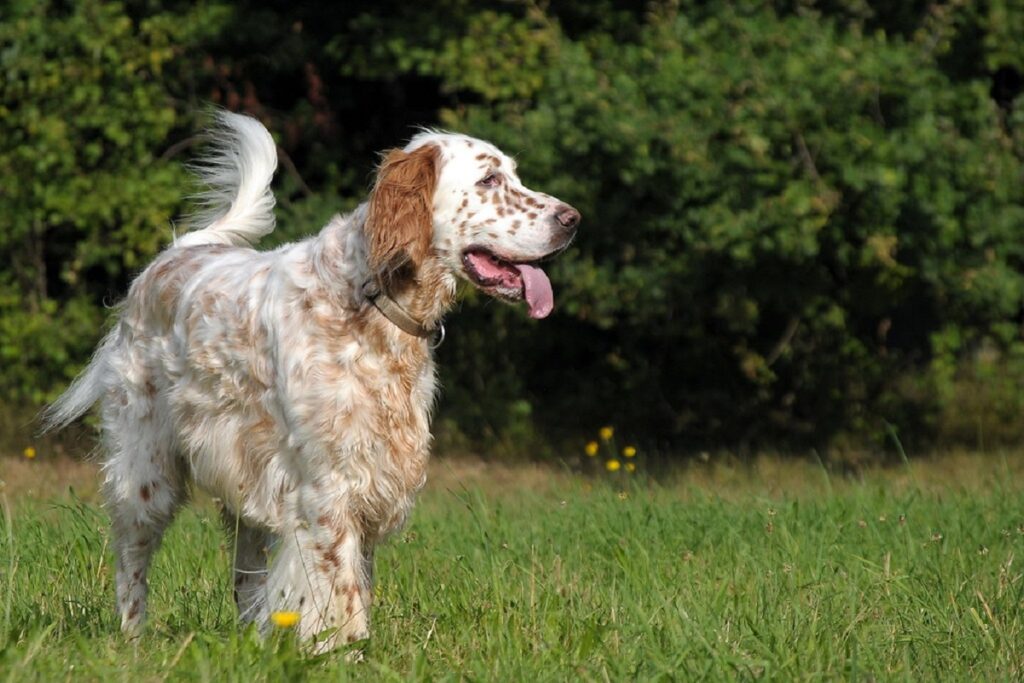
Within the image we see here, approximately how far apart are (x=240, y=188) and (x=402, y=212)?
1395mm

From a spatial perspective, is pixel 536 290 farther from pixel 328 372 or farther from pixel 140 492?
pixel 140 492

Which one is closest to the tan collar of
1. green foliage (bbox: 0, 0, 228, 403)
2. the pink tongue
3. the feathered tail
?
the pink tongue

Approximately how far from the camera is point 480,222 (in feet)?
15.7

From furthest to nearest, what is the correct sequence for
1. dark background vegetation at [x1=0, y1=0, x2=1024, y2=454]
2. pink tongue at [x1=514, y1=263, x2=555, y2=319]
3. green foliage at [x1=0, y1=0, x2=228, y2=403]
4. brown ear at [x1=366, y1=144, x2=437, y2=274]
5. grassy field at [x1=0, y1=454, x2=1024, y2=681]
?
green foliage at [x1=0, y1=0, x2=228, y2=403] < dark background vegetation at [x1=0, y1=0, x2=1024, y2=454] < pink tongue at [x1=514, y1=263, x2=555, y2=319] < brown ear at [x1=366, y1=144, x2=437, y2=274] < grassy field at [x1=0, y1=454, x2=1024, y2=681]

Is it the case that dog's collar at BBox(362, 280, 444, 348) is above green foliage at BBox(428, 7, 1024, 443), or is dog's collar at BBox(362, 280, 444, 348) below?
above

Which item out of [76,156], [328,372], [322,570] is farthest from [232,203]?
[76,156]

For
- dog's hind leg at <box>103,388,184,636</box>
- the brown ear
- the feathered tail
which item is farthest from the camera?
the feathered tail

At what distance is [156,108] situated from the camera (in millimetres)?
10477

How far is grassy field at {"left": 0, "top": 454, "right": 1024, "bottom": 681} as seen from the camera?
391 cm

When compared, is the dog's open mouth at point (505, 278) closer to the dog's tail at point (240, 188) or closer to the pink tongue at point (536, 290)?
the pink tongue at point (536, 290)

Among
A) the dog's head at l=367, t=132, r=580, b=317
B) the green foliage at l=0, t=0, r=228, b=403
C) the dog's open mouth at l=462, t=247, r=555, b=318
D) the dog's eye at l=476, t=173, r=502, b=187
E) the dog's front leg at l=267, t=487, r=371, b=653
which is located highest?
the dog's eye at l=476, t=173, r=502, b=187

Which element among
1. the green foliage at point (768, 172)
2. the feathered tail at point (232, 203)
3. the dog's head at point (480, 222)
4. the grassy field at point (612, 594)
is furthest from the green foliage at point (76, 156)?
the dog's head at point (480, 222)

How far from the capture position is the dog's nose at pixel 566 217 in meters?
4.81

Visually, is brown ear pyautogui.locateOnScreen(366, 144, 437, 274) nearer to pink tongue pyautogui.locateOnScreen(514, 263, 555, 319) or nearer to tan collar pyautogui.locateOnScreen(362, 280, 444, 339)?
tan collar pyautogui.locateOnScreen(362, 280, 444, 339)
